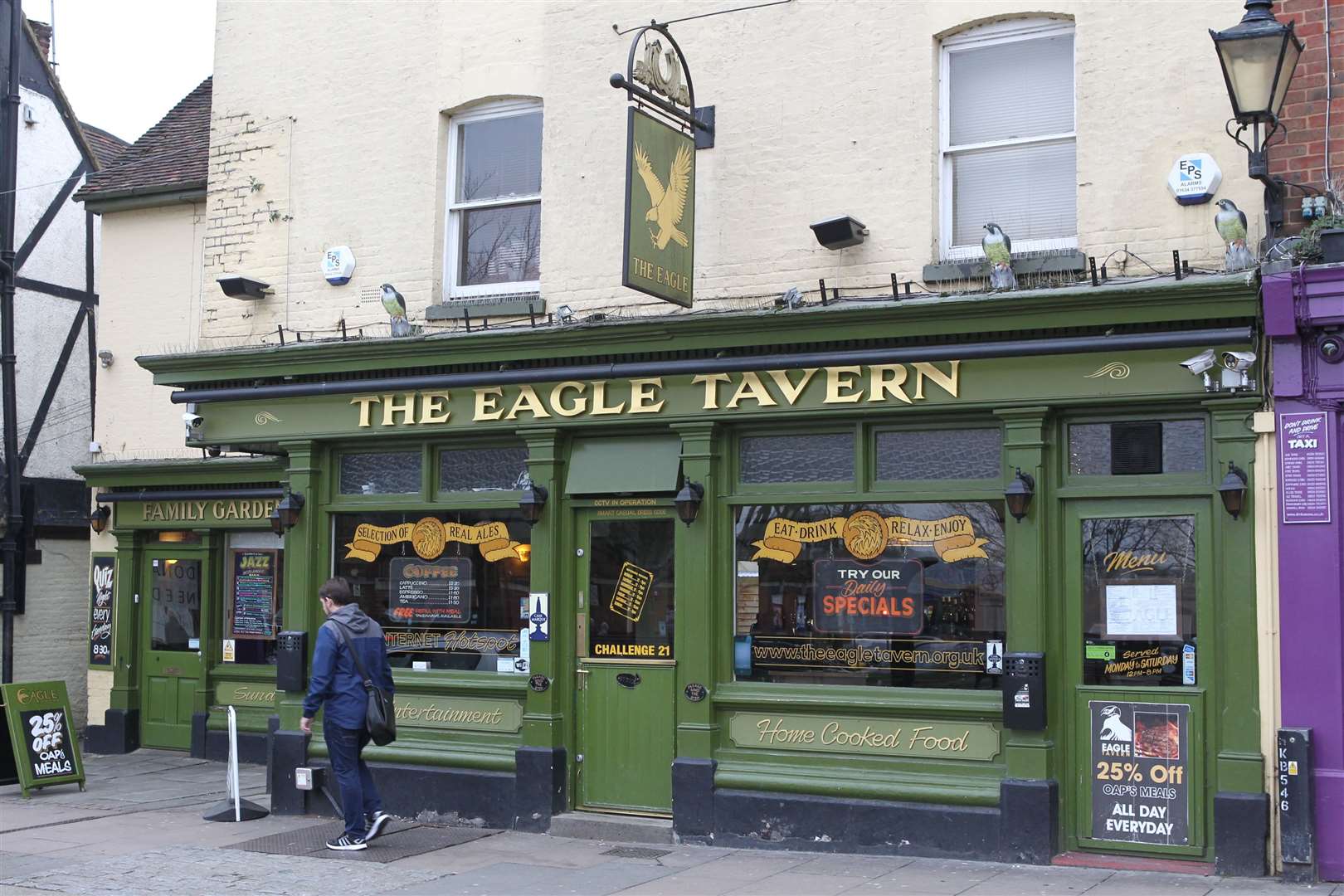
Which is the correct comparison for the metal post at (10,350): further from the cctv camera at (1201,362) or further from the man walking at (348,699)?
the cctv camera at (1201,362)

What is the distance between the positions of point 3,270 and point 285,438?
6.05 m

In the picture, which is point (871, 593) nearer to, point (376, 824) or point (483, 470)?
point (483, 470)

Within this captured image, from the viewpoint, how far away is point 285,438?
38.8 feet

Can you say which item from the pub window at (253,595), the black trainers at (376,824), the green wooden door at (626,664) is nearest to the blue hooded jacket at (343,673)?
the black trainers at (376,824)

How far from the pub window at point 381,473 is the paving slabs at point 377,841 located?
270cm

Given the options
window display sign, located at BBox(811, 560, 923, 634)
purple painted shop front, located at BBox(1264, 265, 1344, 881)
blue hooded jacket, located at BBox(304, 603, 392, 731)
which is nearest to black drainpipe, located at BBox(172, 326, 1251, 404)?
purple painted shop front, located at BBox(1264, 265, 1344, 881)

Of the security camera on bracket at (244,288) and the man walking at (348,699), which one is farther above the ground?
the security camera on bracket at (244,288)

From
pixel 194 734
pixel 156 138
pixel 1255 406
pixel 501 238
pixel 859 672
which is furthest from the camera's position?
pixel 156 138

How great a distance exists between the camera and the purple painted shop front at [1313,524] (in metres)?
8.16

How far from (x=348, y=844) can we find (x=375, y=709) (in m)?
1.03

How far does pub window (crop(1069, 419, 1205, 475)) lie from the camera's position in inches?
349

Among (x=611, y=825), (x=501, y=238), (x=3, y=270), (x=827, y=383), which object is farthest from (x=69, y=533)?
(x=827, y=383)

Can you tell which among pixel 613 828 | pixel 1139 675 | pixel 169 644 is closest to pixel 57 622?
pixel 169 644

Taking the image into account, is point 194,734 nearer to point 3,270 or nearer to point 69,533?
point 69,533
